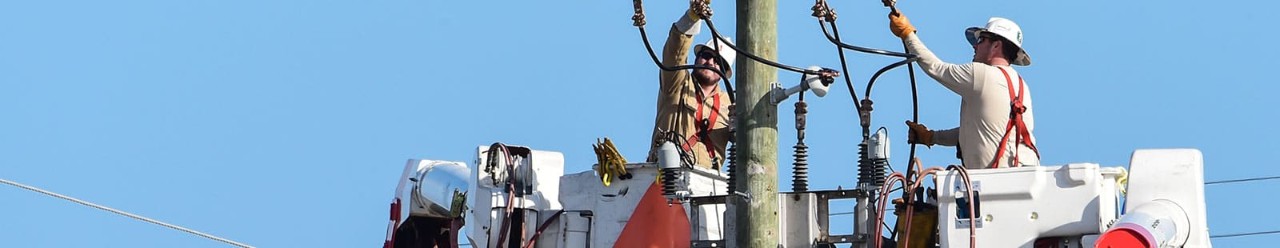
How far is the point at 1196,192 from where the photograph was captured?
13.5 meters

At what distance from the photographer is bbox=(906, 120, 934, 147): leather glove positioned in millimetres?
15750

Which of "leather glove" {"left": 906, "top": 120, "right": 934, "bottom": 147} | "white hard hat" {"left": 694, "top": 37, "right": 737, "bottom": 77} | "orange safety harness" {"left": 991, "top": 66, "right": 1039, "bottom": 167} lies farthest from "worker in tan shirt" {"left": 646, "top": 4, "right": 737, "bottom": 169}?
"orange safety harness" {"left": 991, "top": 66, "right": 1039, "bottom": 167}

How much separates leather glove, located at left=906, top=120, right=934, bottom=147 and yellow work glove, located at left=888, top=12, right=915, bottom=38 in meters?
0.90

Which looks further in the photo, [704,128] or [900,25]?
[704,128]

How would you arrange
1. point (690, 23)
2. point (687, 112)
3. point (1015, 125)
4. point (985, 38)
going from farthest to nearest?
point (687, 112), point (690, 23), point (985, 38), point (1015, 125)

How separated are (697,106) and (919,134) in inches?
83.1

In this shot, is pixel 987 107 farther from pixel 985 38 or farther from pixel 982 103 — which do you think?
pixel 985 38

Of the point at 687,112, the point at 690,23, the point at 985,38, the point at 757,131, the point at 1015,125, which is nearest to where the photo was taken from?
the point at 1015,125

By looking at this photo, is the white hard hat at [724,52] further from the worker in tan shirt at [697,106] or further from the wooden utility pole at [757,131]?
the wooden utility pole at [757,131]

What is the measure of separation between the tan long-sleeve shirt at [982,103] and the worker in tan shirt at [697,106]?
2.51 meters

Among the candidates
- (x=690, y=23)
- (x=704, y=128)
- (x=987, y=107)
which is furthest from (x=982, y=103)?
(x=704, y=128)

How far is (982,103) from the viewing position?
14797 millimetres

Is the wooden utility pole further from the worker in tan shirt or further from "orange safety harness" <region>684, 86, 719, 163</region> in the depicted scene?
"orange safety harness" <region>684, 86, 719, 163</region>

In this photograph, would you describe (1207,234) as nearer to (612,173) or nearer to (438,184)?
(612,173)
